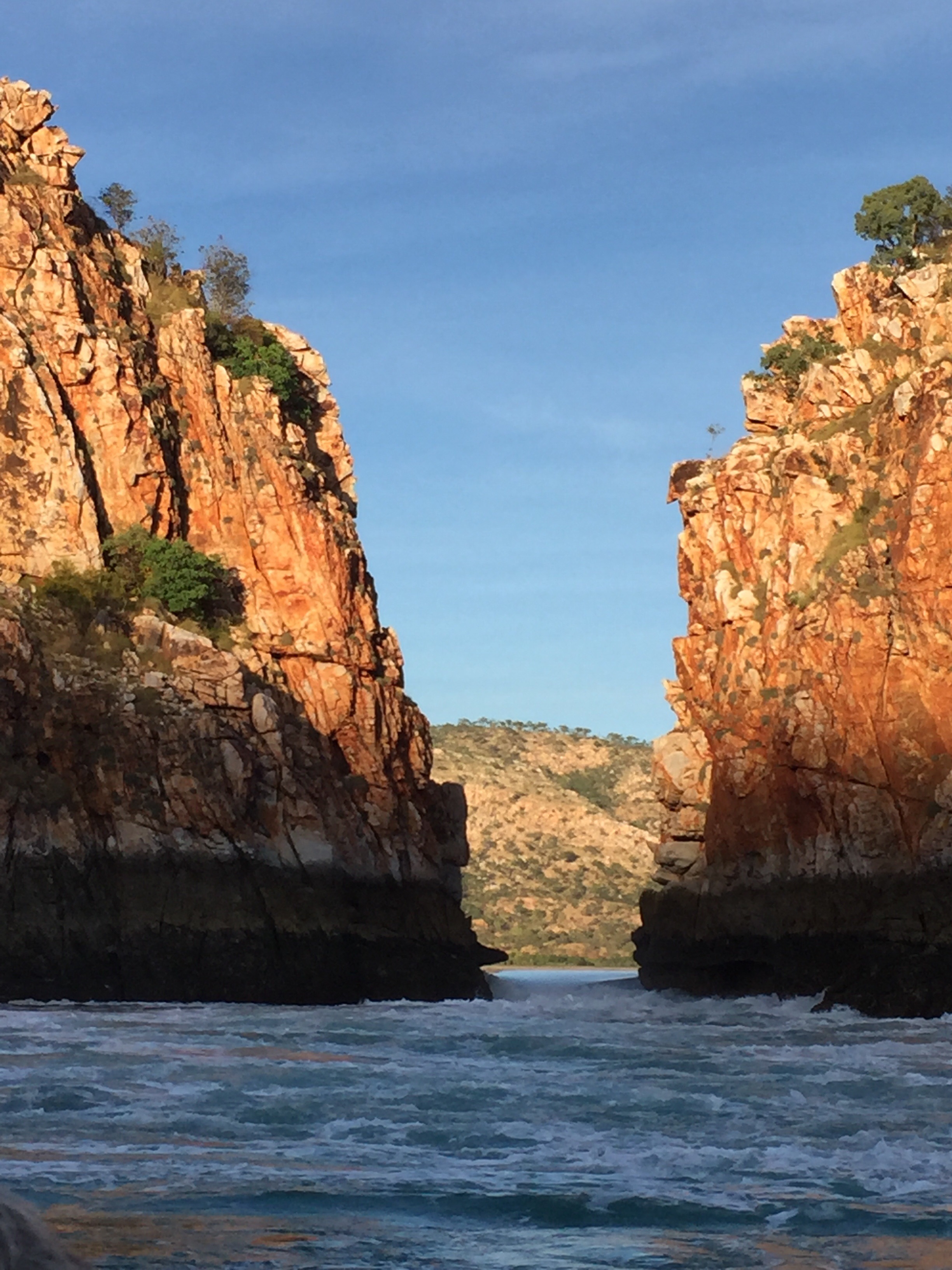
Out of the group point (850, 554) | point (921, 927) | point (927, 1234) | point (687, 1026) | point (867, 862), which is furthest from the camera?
point (850, 554)

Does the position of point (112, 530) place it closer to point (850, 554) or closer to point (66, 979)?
point (66, 979)

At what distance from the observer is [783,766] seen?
48.9 meters

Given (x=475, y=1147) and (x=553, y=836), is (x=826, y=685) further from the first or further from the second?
(x=553, y=836)

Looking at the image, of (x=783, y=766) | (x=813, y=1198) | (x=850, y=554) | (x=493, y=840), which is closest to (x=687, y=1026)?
(x=783, y=766)

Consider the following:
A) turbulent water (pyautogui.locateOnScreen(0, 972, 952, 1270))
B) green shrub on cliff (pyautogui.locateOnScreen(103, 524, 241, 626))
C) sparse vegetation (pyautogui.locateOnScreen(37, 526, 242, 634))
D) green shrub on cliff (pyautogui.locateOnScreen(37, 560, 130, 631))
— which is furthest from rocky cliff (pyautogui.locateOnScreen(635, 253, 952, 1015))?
green shrub on cliff (pyautogui.locateOnScreen(37, 560, 130, 631))

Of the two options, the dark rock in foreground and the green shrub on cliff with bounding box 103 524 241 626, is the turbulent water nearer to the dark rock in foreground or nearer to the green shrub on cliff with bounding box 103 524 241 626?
the dark rock in foreground

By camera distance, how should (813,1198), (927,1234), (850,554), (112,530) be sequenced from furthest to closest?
1. (112,530)
2. (850,554)
3. (813,1198)
4. (927,1234)

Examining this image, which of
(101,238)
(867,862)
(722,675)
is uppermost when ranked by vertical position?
(101,238)

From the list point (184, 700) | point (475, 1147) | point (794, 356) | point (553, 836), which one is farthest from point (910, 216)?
point (553, 836)

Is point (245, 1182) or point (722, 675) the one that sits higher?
point (722, 675)

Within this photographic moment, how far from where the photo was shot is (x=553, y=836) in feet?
400

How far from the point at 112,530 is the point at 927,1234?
4243cm

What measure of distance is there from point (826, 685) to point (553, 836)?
7527cm

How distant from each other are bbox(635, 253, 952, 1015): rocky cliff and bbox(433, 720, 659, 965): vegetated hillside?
4491 cm
